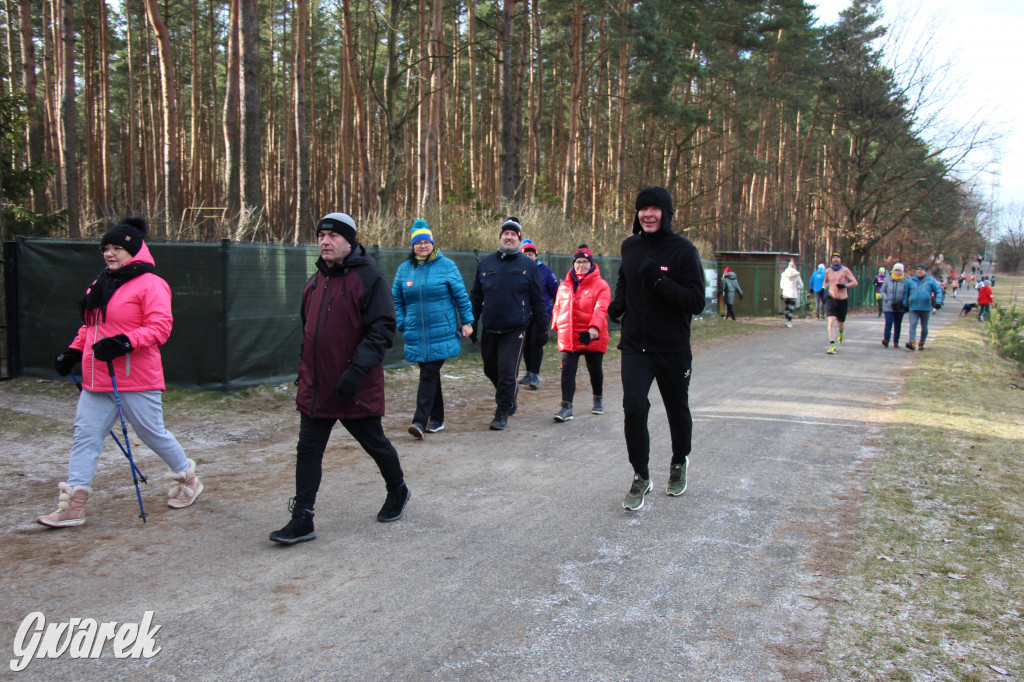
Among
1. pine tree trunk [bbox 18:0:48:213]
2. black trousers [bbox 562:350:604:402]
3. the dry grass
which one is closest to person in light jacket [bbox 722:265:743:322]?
the dry grass

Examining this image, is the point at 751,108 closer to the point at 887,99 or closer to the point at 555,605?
the point at 887,99

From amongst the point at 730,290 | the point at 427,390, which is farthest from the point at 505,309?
the point at 730,290

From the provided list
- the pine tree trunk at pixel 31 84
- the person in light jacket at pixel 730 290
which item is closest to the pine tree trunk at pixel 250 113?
the pine tree trunk at pixel 31 84

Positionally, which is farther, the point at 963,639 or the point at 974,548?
the point at 974,548

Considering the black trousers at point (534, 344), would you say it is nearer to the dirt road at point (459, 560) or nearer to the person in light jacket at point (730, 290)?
the dirt road at point (459, 560)

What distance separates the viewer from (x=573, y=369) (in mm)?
8516

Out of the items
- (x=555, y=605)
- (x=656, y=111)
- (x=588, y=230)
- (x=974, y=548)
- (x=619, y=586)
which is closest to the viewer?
(x=555, y=605)

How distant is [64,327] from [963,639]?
10.3m

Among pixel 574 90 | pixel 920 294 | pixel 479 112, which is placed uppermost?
pixel 479 112

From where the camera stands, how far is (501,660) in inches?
125

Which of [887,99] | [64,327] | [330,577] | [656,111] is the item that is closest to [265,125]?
[656,111]

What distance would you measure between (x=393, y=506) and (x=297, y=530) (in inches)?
27.3

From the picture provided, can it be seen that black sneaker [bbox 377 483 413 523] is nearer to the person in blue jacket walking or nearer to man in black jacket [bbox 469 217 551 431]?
man in black jacket [bbox 469 217 551 431]

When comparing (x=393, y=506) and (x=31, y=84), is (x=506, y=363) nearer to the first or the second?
(x=393, y=506)
